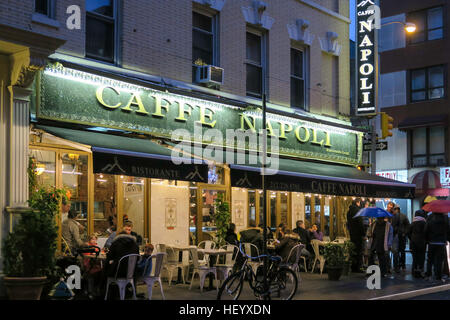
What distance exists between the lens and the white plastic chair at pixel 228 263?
13148 mm

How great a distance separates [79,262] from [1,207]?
171 centimetres

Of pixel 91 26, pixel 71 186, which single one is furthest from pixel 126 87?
pixel 71 186

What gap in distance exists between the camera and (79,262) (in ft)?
37.9

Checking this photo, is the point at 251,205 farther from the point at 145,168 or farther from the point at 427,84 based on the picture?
the point at 427,84

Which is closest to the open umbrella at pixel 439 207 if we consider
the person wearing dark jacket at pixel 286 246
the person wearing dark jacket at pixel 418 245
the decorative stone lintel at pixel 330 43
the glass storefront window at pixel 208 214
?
the person wearing dark jacket at pixel 418 245

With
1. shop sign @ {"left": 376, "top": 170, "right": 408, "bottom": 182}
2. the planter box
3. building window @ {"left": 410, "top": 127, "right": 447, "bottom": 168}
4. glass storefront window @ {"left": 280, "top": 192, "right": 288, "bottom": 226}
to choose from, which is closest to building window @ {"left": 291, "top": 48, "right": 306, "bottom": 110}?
glass storefront window @ {"left": 280, "top": 192, "right": 288, "bottom": 226}

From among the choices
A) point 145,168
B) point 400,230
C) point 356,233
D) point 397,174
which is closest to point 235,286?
point 145,168

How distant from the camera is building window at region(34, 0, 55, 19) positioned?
1270cm

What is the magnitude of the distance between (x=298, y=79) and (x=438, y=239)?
7.04 metres

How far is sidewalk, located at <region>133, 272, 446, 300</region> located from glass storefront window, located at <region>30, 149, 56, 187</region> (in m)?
2.89

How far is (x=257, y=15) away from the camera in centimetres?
1808

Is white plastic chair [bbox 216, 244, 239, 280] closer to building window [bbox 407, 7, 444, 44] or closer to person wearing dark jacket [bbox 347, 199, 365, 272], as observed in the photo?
person wearing dark jacket [bbox 347, 199, 365, 272]
